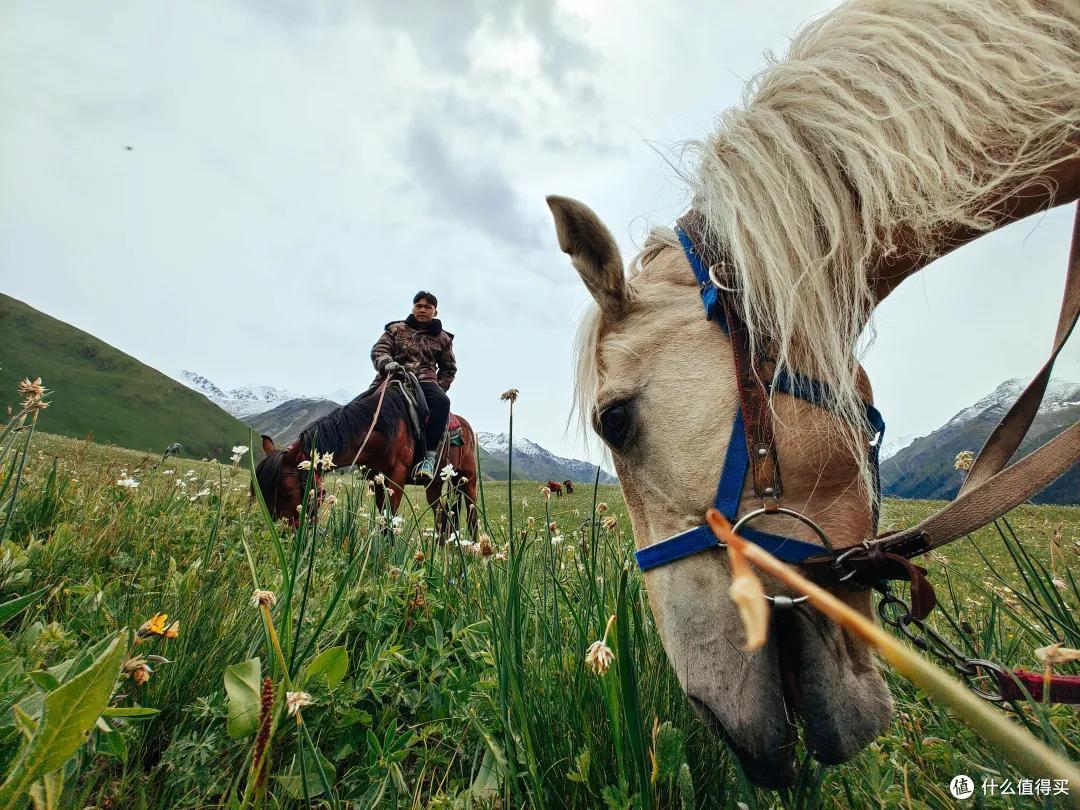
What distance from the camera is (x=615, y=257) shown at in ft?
7.64

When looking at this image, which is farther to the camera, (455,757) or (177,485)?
(177,485)

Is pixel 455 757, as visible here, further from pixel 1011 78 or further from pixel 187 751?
pixel 1011 78

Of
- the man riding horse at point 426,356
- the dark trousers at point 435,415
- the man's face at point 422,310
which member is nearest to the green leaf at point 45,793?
the man riding horse at point 426,356

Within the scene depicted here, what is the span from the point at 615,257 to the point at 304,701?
6.33ft

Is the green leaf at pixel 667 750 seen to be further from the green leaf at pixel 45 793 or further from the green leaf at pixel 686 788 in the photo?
the green leaf at pixel 45 793

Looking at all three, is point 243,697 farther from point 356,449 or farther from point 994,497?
point 356,449

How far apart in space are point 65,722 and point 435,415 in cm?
858

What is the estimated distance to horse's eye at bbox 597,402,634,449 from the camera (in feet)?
7.31

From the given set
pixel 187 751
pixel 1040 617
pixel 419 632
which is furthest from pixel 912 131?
pixel 187 751

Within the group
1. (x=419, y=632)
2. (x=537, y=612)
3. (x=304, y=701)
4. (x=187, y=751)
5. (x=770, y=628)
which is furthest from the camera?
(x=419, y=632)

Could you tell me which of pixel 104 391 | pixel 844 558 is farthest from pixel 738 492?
pixel 104 391

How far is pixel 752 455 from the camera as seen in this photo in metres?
1.94

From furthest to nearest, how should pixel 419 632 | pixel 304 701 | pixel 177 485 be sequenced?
pixel 177 485, pixel 419 632, pixel 304 701

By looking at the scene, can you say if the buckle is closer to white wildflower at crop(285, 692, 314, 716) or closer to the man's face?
white wildflower at crop(285, 692, 314, 716)
